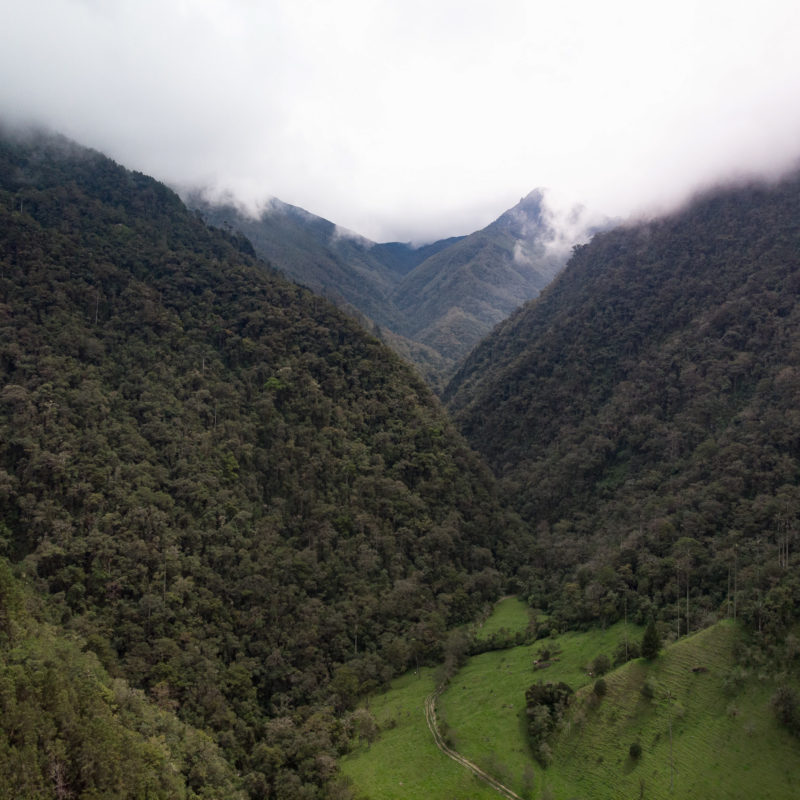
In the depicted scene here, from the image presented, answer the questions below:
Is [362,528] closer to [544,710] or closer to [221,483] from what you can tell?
[221,483]

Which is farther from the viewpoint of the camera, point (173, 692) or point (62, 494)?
point (62, 494)

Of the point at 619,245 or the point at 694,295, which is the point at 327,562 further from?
the point at 619,245

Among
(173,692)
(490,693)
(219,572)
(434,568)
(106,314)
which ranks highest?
(106,314)

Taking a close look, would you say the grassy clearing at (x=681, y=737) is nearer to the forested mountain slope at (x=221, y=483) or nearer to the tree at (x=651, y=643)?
the tree at (x=651, y=643)

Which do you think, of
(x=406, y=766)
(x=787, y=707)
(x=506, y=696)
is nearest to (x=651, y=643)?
(x=787, y=707)

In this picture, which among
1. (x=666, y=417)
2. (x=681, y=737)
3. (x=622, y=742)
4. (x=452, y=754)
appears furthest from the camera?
(x=666, y=417)

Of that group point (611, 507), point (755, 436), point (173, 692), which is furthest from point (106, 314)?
point (755, 436)
